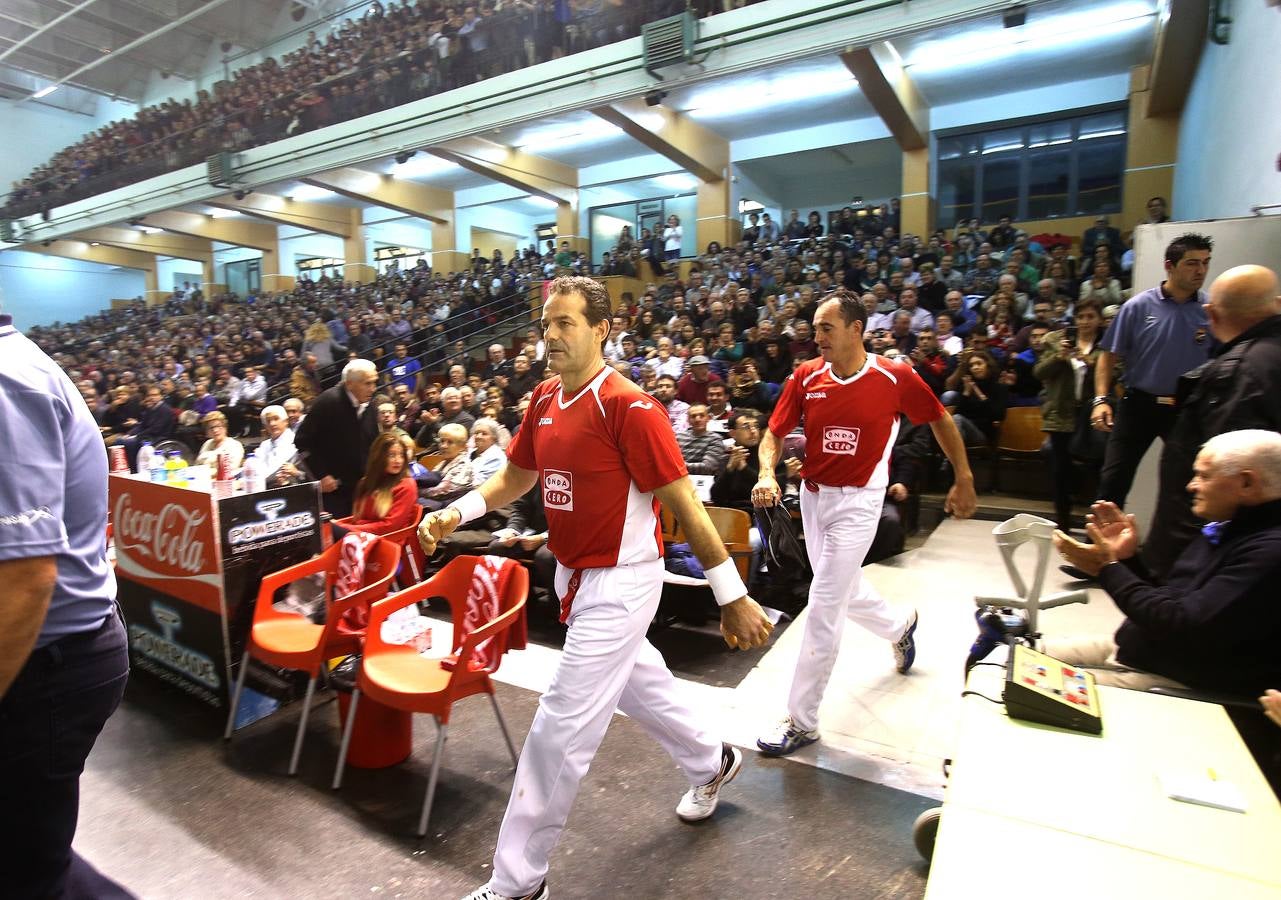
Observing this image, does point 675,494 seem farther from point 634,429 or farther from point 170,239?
point 170,239

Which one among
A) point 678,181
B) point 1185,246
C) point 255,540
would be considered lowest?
point 255,540

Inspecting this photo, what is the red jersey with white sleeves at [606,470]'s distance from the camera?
2.04 meters

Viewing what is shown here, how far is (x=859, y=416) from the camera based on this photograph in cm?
294

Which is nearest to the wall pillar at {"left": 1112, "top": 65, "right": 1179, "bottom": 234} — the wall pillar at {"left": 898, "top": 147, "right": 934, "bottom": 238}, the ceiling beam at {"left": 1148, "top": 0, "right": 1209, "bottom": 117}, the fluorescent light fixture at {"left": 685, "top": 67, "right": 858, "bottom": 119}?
the ceiling beam at {"left": 1148, "top": 0, "right": 1209, "bottom": 117}

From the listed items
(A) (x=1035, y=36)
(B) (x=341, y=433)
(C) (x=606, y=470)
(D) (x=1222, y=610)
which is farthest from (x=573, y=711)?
(A) (x=1035, y=36)

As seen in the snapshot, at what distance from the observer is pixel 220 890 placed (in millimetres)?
2262

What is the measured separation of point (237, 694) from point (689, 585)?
237 centimetres

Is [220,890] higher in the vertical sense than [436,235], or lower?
lower

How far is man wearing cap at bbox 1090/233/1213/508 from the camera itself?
3662 mm

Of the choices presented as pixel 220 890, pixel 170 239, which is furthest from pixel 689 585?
pixel 170 239

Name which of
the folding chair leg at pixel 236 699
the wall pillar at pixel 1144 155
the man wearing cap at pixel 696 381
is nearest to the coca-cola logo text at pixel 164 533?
the folding chair leg at pixel 236 699

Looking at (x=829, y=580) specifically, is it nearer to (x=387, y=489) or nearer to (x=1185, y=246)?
(x=387, y=489)

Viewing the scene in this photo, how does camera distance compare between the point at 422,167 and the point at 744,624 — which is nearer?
the point at 744,624

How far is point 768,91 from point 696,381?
7.85m
